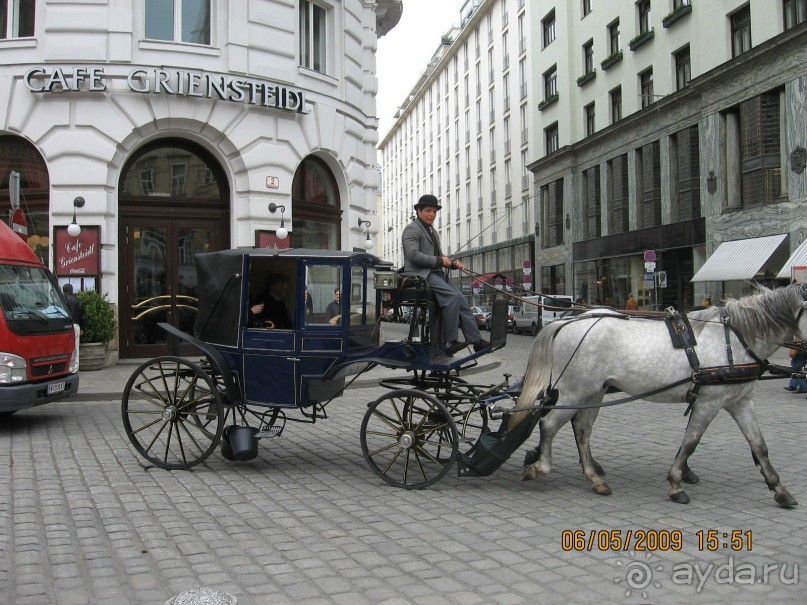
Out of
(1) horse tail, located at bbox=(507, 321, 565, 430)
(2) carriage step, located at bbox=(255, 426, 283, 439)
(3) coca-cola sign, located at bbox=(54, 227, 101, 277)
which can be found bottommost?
(2) carriage step, located at bbox=(255, 426, 283, 439)

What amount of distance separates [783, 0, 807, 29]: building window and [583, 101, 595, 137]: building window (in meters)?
14.8

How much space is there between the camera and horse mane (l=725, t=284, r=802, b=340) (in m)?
5.94

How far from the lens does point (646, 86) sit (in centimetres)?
3381

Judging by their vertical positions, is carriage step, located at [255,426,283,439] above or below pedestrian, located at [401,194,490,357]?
below

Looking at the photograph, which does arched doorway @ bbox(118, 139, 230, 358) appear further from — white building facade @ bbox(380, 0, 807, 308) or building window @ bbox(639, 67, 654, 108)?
building window @ bbox(639, 67, 654, 108)

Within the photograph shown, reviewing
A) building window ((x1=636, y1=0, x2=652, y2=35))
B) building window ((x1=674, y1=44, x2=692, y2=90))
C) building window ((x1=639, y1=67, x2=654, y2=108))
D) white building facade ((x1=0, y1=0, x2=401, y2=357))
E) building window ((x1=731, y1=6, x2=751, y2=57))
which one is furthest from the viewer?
building window ((x1=636, y1=0, x2=652, y2=35))

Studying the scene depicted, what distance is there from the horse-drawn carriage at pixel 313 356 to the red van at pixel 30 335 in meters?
2.71

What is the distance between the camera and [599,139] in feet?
122

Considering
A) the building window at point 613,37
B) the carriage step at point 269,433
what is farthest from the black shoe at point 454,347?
the building window at point 613,37

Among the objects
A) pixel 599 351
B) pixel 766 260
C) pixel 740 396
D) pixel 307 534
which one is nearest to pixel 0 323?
pixel 307 534

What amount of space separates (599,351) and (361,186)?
13943mm

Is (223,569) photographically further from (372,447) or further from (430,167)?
(430,167)

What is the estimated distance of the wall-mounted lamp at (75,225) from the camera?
15.1 meters

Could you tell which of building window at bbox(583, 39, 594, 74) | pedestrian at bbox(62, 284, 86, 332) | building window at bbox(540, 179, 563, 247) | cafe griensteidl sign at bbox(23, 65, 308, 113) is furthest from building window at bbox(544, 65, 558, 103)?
pedestrian at bbox(62, 284, 86, 332)
